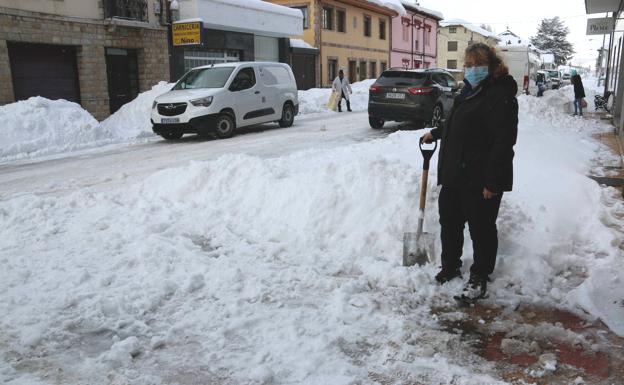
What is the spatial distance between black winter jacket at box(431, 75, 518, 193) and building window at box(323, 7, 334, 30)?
2809cm

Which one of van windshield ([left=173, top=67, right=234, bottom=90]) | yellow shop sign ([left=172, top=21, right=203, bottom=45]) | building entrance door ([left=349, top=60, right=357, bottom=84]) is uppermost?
yellow shop sign ([left=172, top=21, right=203, bottom=45])

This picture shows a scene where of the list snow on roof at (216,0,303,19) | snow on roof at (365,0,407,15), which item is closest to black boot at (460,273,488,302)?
snow on roof at (216,0,303,19)

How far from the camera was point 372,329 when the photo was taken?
11.4 ft

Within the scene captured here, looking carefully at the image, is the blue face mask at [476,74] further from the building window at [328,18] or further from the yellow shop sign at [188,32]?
the building window at [328,18]

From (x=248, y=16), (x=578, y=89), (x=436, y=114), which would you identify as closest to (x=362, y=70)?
(x=248, y=16)

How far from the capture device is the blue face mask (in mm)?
3709

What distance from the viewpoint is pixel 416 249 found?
4375 mm

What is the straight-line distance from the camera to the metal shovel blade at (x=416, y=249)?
437 centimetres

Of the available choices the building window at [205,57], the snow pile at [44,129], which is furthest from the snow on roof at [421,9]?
the snow pile at [44,129]

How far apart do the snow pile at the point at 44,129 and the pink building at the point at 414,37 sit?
1175 inches

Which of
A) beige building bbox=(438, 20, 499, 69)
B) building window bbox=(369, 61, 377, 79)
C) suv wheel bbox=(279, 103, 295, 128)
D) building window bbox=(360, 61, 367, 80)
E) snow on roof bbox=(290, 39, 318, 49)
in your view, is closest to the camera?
suv wheel bbox=(279, 103, 295, 128)

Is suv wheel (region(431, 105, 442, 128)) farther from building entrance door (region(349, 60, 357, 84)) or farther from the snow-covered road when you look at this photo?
building entrance door (region(349, 60, 357, 84))

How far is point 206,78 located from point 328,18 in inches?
769

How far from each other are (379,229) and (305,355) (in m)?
2.02
